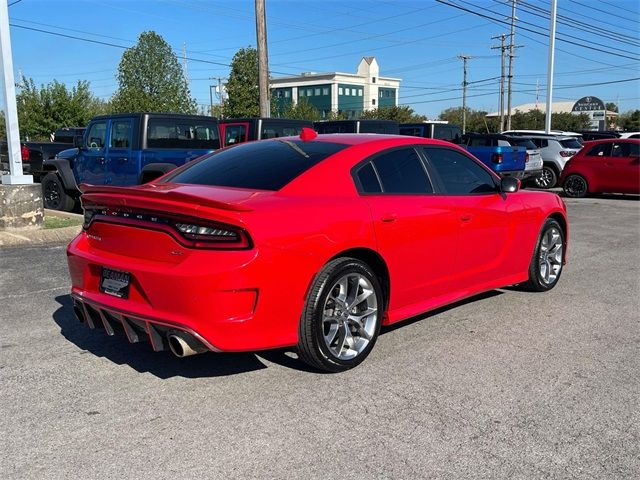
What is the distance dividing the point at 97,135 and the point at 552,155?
552 inches

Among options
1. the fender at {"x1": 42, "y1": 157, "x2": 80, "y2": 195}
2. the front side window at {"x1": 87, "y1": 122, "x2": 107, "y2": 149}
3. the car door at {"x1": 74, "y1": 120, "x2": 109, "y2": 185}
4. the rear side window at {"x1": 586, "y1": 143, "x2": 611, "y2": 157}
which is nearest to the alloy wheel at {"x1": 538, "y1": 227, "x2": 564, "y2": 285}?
the car door at {"x1": 74, "y1": 120, "x2": 109, "y2": 185}

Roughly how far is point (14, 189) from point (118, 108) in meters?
46.8

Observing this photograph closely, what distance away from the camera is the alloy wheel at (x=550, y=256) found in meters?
6.11

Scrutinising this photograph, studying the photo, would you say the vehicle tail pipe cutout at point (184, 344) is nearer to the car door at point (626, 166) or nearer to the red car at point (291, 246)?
the red car at point (291, 246)

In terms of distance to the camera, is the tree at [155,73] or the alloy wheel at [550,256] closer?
the alloy wheel at [550,256]

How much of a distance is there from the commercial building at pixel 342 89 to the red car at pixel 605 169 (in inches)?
3349

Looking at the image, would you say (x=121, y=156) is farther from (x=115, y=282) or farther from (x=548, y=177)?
(x=548, y=177)

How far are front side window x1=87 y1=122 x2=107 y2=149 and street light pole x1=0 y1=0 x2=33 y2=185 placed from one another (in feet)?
5.70

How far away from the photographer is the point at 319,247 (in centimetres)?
375

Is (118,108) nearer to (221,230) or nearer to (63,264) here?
(63,264)

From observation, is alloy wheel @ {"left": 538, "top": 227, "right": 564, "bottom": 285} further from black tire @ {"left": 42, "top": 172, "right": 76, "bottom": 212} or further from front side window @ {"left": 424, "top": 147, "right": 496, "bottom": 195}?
black tire @ {"left": 42, "top": 172, "right": 76, "bottom": 212}

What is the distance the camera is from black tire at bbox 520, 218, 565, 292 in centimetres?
595

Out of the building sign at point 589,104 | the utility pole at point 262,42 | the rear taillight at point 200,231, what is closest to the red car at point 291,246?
the rear taillight at point 200,231

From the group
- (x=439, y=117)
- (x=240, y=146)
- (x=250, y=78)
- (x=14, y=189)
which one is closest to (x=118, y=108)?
(x=250, y=78)
